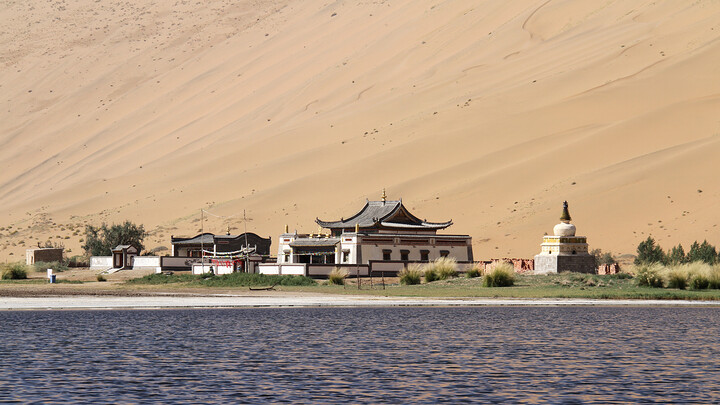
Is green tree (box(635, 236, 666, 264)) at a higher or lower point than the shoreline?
higher

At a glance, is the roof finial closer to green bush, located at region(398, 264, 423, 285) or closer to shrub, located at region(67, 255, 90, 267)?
green bush, located at region(398, 264, 423, 285)

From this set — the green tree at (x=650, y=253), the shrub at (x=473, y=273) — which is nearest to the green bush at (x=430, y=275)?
the shrub at (x=473, y=273)

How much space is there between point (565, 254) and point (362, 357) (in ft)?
124

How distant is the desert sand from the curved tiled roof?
7.29 metres

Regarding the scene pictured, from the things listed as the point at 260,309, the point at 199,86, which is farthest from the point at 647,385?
the point at 199,86

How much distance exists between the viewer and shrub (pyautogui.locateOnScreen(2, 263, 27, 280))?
80.0 m

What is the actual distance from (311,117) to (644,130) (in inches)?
1660

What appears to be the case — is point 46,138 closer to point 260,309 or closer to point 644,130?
point 644,130

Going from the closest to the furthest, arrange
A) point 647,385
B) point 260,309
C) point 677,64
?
point 647,385
point 260,309
point 677,64

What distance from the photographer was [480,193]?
94375 mm

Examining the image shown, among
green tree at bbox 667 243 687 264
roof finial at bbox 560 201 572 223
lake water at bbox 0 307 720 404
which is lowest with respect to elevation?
lake water at bbox 0 307 720 404

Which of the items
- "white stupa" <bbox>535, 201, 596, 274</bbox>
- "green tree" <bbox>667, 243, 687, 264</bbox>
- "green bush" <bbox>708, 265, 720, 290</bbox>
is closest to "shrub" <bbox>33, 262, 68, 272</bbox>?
"white stupa" <bbox>535, 201, 596, 274</bbox>

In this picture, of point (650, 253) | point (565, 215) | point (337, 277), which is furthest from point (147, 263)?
point (650, 253)

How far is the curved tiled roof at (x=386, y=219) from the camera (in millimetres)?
77938
